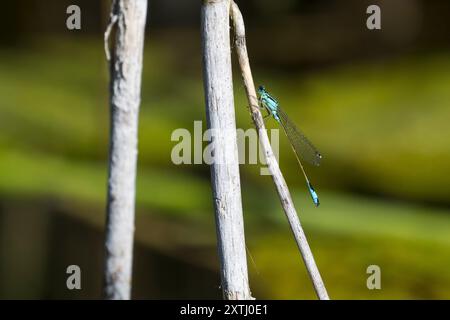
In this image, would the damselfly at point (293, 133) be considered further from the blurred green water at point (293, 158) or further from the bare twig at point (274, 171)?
the blurred green water at point (293, 158)

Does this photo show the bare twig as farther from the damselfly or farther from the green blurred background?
the green blurred background

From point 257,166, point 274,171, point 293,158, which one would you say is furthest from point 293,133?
point 293,158

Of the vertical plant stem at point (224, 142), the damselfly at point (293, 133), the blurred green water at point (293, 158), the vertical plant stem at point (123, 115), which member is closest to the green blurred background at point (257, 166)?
the blurred green water at point (293, 158)

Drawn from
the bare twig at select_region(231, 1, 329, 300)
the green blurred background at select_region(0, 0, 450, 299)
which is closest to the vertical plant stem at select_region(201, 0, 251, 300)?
the bare twig at select_region(231, 1, 329, 300)

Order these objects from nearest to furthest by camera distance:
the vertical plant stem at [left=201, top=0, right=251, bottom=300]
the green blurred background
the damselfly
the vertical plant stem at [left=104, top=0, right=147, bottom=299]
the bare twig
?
the vertical plant stem at [left=104, top=0, right=147, bottom=299]
the vertical plant stem at [left=201, top=0, right=251, bottom=300]
the bare twig
the damselfly
the green blurred background
